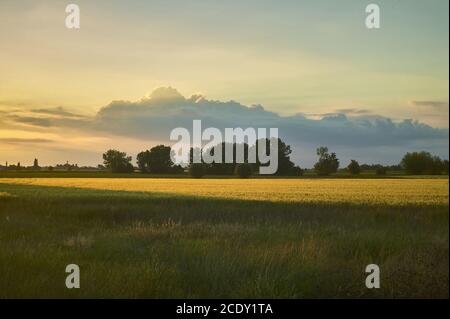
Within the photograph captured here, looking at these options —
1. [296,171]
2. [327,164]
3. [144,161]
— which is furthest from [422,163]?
[296,171]

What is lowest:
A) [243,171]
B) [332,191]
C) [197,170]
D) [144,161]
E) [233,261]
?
[233,261]

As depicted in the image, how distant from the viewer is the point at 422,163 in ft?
40.9

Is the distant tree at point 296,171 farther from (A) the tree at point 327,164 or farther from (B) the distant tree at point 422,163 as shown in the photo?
(B) the distant tree at point 422,163

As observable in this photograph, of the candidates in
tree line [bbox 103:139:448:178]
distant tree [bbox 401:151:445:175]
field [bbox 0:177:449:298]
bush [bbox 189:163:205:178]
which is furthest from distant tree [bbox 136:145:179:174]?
distant tree [bbox 401:151:445:175]

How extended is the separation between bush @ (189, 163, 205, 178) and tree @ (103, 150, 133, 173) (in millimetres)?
7781

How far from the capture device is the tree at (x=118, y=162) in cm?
5035

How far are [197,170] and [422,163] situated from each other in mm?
47131

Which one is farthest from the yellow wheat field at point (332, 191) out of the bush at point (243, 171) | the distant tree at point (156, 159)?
the bush at point (243, 171)

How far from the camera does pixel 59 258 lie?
10445 mm

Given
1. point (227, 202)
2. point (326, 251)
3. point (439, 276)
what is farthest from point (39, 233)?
point (227, 202)

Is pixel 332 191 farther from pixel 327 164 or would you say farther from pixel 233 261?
pixel 233 261

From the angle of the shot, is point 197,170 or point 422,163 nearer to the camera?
point 422,163
